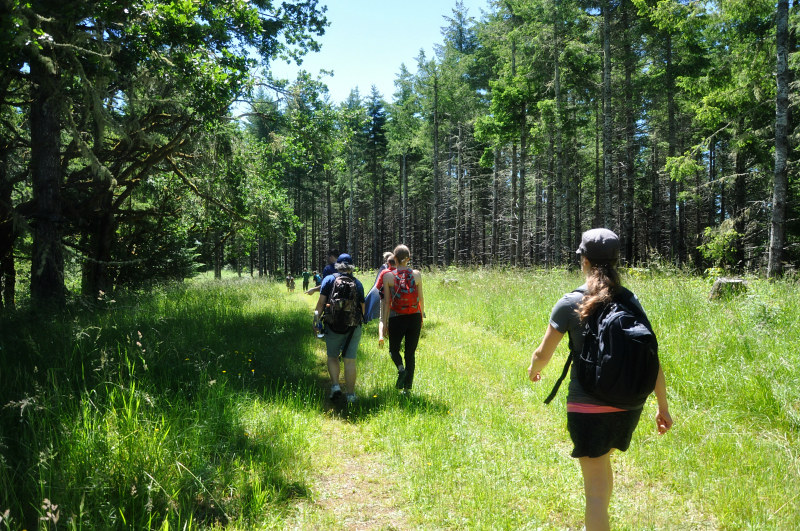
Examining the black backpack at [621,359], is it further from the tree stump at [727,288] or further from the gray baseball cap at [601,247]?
the tree stump at [727,288]

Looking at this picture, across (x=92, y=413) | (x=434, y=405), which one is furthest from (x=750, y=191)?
(x=92, y=413)

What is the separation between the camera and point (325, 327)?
581 cm

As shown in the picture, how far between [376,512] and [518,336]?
650cm

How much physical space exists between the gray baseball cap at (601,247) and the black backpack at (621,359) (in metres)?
0.34

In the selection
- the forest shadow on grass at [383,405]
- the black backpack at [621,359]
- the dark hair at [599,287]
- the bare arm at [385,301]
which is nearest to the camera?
the black backpack at [621,359]

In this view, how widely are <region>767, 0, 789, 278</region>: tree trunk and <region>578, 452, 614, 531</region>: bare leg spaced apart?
10425 mm

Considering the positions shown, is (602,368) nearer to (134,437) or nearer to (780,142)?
(134,437)

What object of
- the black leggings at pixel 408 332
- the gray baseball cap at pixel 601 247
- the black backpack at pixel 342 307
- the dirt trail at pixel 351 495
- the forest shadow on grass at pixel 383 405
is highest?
the gray baseball cap at pixel 601 247

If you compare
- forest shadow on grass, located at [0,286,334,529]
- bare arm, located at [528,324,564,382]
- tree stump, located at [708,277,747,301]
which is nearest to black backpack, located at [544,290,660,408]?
bare arm, located at [528,324,564,382]

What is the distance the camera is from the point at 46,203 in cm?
786

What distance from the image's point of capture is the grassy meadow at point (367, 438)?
2.94 m

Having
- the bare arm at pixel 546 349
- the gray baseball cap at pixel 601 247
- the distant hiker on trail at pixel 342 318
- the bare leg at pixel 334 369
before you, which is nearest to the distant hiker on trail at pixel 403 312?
the distant hiker on trail at pixel 342 318

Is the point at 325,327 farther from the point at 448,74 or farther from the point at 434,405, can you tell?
the point at 448,74

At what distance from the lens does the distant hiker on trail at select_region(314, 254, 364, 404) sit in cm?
566
